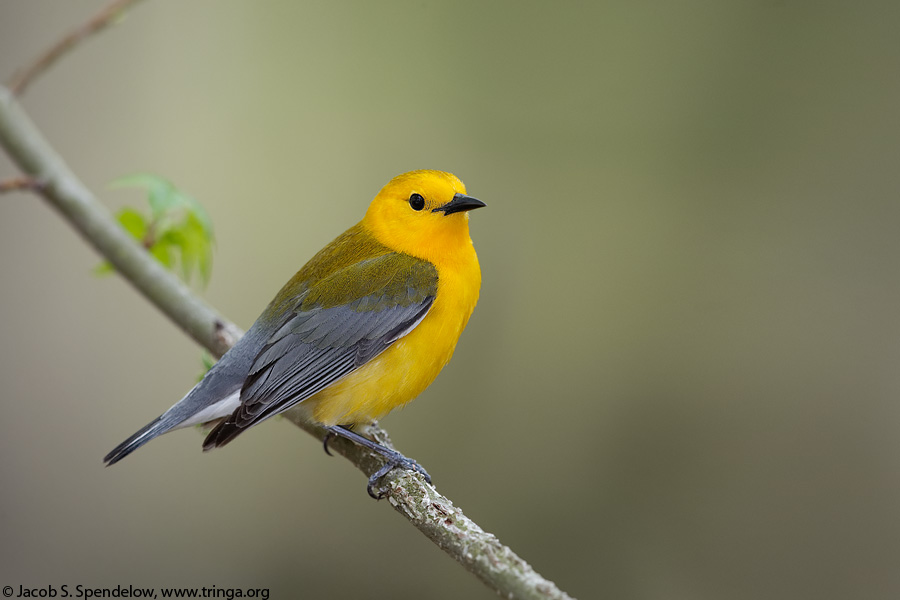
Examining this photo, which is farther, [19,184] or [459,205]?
[19,184]

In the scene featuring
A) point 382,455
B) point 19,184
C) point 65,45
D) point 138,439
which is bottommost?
point 382,455

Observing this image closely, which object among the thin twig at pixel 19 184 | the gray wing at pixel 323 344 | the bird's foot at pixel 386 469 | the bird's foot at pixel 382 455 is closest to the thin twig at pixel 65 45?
the thin twig at pixel 19 184

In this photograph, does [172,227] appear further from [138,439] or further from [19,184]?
[138,439]

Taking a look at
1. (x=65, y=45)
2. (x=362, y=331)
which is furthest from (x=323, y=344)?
(x=65, y=45)

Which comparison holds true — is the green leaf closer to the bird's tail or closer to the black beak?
the bird's tail

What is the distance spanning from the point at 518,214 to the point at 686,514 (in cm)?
247

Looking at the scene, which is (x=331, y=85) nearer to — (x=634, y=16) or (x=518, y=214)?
(x=518, y=214)

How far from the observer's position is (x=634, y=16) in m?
6.28

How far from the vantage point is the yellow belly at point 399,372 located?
10.6 ft

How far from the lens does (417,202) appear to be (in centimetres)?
351

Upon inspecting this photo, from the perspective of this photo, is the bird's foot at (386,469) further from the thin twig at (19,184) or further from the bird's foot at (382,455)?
the thin twig at (19,184)

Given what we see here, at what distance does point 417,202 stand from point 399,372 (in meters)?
0.75

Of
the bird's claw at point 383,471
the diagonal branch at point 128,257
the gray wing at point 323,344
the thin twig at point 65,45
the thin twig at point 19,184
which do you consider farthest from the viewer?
the thin twig at point 65,45

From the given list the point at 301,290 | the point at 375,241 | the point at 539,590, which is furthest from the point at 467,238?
the point at 539,590
